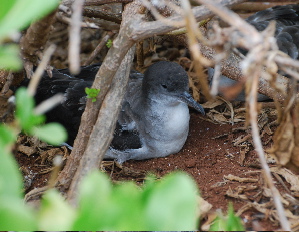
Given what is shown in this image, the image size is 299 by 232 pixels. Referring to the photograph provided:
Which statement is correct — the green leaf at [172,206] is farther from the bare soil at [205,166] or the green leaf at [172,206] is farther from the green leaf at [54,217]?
the bare soil at [205,166]

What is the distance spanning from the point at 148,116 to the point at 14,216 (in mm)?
3025

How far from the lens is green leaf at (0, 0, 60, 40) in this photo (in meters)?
1.58

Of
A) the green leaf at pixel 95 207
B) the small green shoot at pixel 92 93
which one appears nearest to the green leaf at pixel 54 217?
the green leaf at pixel 95 207

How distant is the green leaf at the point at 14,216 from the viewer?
155 centimetres

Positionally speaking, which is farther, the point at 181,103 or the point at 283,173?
the point at 181,103

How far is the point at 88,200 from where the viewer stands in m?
1.59

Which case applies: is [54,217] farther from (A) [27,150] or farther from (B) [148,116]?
(A) [27,150]

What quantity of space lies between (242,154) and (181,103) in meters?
0.80

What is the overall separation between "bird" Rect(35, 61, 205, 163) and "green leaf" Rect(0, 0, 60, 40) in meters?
2.82

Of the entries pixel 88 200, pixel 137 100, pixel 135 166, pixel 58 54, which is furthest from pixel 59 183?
pixel 58 54

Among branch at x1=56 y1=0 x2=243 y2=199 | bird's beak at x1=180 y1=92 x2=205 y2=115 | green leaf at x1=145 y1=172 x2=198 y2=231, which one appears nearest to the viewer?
→ green leaf at x1=145 y1=172 x2=198 y2=231

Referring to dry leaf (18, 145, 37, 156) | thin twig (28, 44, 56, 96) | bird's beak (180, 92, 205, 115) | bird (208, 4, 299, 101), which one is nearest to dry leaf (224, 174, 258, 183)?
bird's beak (180, 92, 205, 115)

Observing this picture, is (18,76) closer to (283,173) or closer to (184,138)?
(184,138)

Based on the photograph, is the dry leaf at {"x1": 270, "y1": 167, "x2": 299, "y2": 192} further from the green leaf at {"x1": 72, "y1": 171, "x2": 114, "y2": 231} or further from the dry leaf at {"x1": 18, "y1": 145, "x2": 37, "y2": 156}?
the dry leaf at {"x1": 18, "y1": 145, "x2": 37, "y2": 156}
